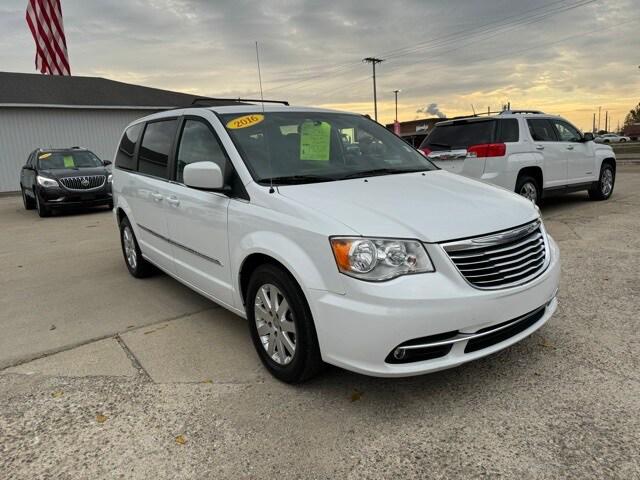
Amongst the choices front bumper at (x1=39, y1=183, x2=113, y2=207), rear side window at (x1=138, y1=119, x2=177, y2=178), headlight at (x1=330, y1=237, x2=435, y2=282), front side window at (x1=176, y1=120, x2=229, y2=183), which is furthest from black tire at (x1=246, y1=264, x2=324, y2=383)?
front bumper at (x1=39, y1=183, x2=113, y2=207)

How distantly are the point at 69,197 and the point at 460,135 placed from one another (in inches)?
359

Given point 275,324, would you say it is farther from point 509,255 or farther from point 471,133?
point 471,133

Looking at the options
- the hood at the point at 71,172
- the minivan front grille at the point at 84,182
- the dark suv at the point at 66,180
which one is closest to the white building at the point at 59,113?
the dark suv at the point at 66,180

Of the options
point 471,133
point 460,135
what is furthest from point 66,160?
point 471,133

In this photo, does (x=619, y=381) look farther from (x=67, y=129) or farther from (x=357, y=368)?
(x=67, y=129)

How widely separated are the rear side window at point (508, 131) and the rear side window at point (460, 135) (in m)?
0.11

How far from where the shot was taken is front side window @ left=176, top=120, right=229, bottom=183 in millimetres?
3639

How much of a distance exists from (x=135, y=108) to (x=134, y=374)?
2158cm

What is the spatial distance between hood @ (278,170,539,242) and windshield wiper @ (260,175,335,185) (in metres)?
0.07

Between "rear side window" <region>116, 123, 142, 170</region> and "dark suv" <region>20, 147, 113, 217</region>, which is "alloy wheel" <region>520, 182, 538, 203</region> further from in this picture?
"dark suv" <region>20, 147, 113, 217</region>

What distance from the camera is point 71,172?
12.3m

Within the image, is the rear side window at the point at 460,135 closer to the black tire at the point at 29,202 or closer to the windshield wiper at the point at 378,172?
the windshield wiper at the point at 378,172

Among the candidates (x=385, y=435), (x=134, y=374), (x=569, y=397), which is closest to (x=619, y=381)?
(x=569, y=397)

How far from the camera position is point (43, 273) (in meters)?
6.36
